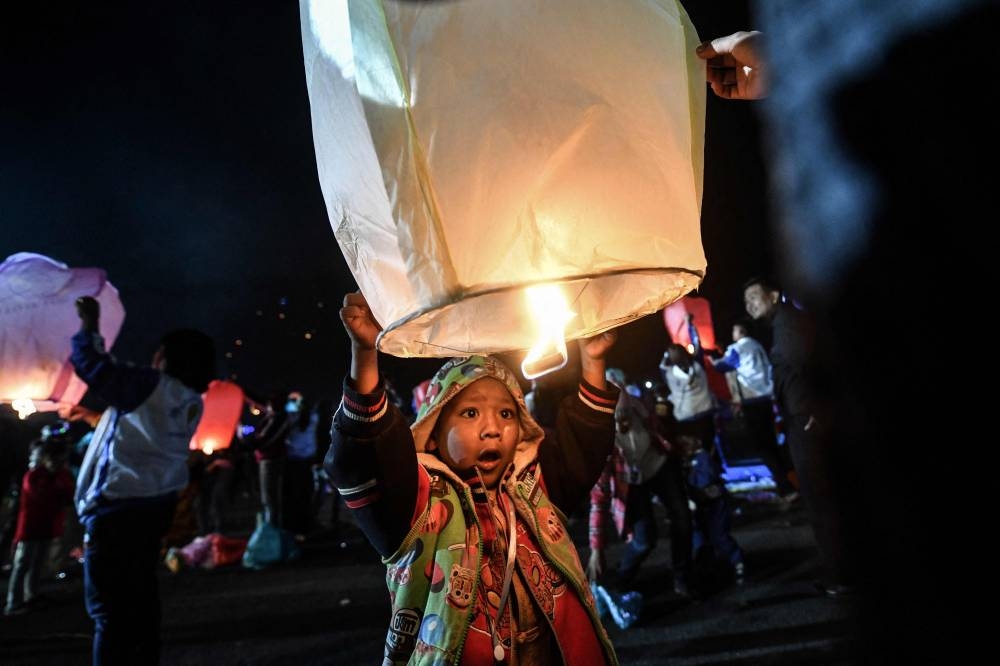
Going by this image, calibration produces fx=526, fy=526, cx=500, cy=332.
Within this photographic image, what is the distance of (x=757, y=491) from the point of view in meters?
8.96

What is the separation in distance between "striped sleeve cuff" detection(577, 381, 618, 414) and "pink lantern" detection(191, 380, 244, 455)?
656 cm

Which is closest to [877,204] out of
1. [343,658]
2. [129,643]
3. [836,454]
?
[836,454]

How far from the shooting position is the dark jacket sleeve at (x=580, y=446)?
88.6 inches

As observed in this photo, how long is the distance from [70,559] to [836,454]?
1088 centimetres

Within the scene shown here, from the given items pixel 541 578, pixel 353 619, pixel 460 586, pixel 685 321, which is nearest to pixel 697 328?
pixel 685 321

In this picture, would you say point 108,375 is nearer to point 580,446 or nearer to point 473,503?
point 473,503

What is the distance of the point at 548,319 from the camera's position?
1402mm

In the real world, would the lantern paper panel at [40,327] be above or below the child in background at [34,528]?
above

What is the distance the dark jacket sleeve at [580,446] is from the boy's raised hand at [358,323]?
3.31 ft

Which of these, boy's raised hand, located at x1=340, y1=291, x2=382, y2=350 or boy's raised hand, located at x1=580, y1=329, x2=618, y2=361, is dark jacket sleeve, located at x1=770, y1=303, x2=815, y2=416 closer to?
boy's raised hand, located at x1=580, y1=329, x2=618, y2=361

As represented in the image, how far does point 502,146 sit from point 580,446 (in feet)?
5.27

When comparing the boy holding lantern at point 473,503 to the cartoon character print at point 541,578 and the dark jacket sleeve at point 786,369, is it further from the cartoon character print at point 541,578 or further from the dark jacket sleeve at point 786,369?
the dark jacket sleeve at point 786,369

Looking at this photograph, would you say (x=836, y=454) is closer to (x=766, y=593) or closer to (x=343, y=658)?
(x=343, y=658)

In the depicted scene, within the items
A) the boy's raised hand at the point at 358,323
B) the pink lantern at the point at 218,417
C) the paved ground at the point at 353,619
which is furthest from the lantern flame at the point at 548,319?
the pink lantern at the point at 218,417
